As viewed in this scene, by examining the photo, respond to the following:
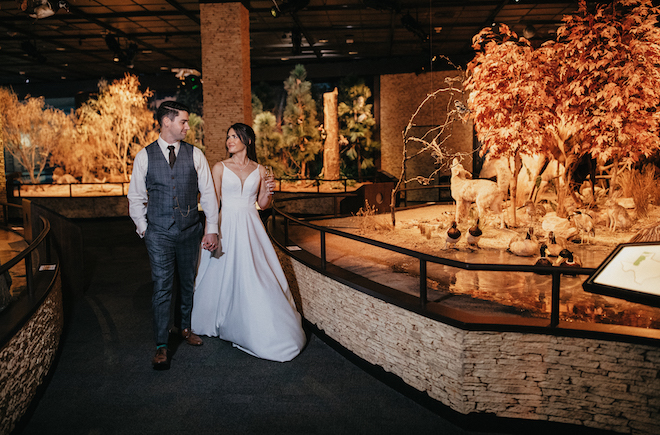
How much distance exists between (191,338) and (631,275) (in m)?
3.06

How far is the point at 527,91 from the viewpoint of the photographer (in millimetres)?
5996

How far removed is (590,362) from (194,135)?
17083 mm

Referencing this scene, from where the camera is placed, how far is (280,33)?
13.2m

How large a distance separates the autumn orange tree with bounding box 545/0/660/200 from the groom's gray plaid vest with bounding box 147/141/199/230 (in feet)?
16.4

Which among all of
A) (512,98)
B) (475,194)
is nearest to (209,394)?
(475,194)

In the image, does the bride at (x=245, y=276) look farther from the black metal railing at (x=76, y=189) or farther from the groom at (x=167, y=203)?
the black metal railing at (x=76, y=189)

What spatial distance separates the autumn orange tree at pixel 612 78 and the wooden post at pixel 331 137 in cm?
934

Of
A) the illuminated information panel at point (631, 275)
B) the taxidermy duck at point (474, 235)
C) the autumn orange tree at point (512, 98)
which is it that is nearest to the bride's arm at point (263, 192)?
the illuminated information panel at point (631, 275)

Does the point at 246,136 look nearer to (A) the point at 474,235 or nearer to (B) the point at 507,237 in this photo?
(A) the point at 474,235

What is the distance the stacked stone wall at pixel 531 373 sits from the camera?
2473mm

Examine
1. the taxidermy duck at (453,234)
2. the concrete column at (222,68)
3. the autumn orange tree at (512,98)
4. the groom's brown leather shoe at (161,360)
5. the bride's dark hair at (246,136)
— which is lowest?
the groom's brown leather shoe at (161,360)

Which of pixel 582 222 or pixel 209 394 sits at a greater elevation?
pixel 582 222

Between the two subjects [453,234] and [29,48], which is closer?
[453,234]

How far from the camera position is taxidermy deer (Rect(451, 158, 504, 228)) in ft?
21.7
